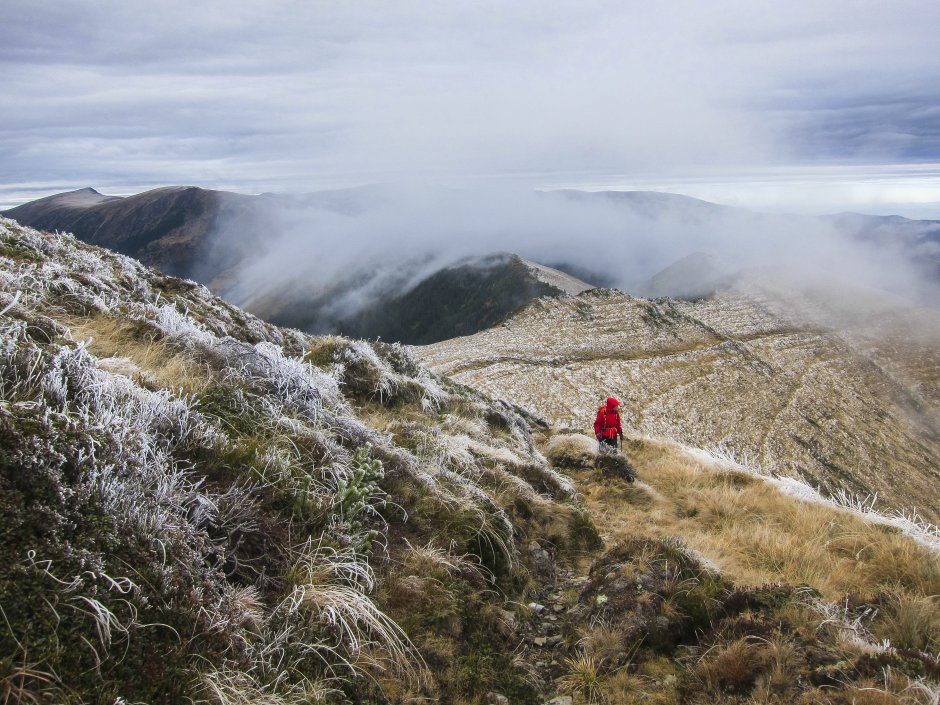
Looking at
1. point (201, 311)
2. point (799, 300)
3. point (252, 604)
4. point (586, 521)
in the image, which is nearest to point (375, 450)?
point (252, 604)

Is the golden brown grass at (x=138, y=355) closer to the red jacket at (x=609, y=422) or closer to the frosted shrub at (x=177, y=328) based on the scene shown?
the frosted shrub at (x=177, y=328)

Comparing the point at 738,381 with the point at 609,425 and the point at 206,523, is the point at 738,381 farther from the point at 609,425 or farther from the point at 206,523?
the point at 206,523

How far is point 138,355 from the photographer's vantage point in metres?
6.84

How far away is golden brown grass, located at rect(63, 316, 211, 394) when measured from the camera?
6.00 m

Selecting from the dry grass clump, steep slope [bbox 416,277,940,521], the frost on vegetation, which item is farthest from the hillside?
steep slope [bbox 416,277,940,521]

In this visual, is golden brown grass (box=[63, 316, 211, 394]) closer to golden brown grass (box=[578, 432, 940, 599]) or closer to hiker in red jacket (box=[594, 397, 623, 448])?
golden brown grass (box=[578, 432, 940, 599])

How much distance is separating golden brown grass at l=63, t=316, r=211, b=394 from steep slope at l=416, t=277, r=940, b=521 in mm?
30390

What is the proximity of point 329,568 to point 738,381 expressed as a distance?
182 ft

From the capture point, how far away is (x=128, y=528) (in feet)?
12.6

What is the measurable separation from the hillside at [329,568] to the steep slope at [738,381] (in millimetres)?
29308

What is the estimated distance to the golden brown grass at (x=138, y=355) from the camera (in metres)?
6.00

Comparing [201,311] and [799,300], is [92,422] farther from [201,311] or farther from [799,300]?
[799,300]

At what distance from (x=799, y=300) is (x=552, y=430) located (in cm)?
8712

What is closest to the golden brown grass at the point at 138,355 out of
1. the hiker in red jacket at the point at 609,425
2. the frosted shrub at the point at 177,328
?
the frosted shrub at the point at 177,328
